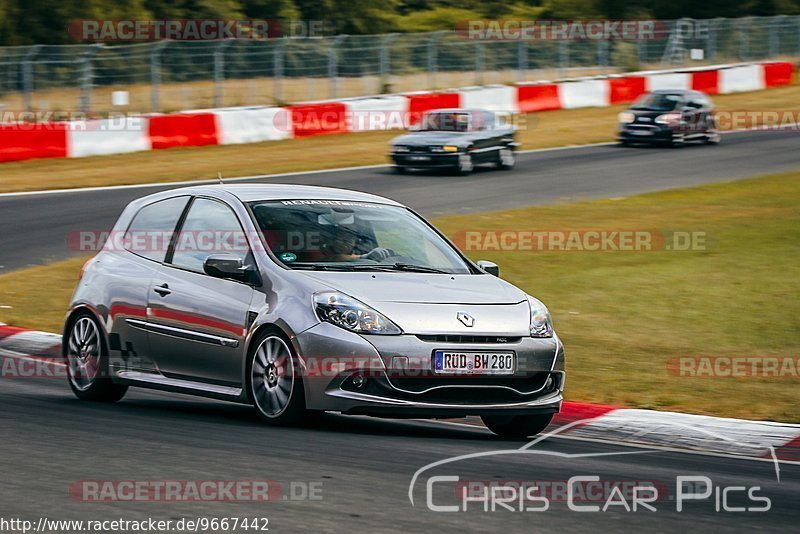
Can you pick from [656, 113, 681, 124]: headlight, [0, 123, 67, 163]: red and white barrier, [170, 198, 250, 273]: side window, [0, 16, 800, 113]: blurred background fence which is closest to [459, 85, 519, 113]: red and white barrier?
[0, 16, 800, 113]: blurred background fence

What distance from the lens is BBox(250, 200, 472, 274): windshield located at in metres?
8.58

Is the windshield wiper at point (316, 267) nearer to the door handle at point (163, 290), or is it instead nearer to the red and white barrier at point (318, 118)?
the door handle at point (163, 290)

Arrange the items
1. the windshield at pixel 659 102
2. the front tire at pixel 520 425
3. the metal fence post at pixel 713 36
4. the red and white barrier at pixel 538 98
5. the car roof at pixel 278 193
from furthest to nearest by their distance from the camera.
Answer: the metal fence post at pixel 713 36 < the red and white barrier at pixel 538 98 < the windshield at pixel 659 102 < the car roof at pixel 278 193 < the front tire at pixel 520 425

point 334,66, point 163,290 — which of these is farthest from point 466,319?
point 334,66

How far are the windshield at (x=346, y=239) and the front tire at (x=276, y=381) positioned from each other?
22.7 inches

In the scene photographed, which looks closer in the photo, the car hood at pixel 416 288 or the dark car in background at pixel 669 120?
the car hood at pixel 416 288

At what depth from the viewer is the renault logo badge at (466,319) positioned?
26.1ft

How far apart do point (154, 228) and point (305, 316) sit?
2.00 metres

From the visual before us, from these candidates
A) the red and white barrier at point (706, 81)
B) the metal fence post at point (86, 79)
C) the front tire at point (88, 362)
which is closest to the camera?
the front tire at point (88, 362)

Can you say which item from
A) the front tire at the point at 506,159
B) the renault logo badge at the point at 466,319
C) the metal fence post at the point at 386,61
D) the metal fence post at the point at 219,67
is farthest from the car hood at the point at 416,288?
the metal fence post at the point at 386,61

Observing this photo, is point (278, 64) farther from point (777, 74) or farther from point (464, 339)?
point (464, 339)

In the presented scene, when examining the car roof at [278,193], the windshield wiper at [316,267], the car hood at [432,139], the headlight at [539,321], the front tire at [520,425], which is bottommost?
the front tire at [520,425]

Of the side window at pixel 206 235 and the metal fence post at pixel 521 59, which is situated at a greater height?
the metal fence post at pixel 521 59

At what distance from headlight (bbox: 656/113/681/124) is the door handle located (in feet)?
79.7
